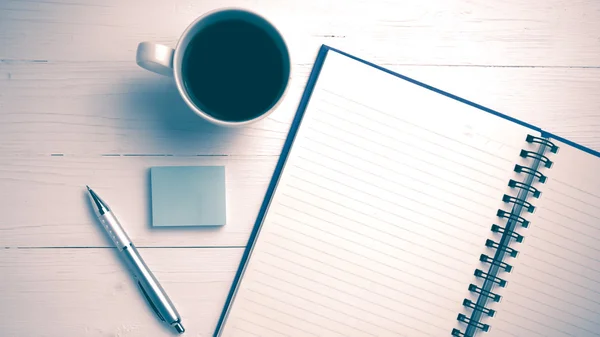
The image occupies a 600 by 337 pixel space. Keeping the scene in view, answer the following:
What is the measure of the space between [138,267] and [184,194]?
0.33ft

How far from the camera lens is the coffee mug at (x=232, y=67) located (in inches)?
18.0

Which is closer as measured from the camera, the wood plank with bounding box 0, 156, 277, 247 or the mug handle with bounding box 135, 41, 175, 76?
the mug handle with bounding box 135, 41, 175, 76

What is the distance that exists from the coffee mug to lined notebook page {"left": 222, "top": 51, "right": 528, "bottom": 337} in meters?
0.09

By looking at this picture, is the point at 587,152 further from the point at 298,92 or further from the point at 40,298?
the point at 40,298

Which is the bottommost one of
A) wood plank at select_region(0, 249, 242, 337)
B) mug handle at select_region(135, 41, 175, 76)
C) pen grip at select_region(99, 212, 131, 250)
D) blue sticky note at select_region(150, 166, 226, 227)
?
wood plank at select_region(0, 249, 242, 337)

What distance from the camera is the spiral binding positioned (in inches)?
22.0

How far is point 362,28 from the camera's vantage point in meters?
0.56

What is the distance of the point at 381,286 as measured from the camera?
558 millimetres

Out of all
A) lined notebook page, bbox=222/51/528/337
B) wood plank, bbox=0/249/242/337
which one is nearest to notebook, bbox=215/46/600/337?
lined notebook page, bbox=222/51/528/337

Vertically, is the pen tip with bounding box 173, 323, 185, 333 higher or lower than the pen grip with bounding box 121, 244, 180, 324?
lower

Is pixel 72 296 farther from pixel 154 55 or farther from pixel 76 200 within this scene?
pixel 154 55

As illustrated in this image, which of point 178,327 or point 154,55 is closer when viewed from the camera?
point 154,55

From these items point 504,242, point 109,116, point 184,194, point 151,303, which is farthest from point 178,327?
point 504,242

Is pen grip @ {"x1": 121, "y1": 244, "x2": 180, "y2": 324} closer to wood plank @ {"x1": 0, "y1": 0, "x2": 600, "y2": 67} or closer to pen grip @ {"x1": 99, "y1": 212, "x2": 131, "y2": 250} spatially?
pen grip @ {"x1": 99, "y1": 212, "x2": 131, "y2": 250}
